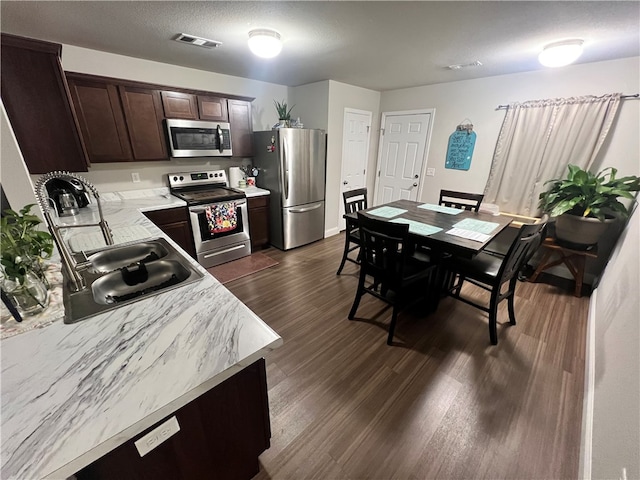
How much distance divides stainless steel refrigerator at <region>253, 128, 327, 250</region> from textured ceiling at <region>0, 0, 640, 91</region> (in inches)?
33.7

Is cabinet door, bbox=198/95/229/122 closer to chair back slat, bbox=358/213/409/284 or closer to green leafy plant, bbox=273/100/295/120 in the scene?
green leafy plant, bbox=273/100/295/120

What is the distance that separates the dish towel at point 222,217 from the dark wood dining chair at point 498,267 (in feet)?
8.12

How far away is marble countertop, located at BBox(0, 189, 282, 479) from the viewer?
23.3 inches

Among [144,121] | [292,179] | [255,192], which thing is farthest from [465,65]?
[144,121]

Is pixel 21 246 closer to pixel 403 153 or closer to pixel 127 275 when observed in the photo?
pixel 127 275

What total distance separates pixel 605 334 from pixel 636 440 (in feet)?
3.61

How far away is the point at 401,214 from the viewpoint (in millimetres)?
2574

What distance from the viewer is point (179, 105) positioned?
291cm

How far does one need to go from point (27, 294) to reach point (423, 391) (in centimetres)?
210

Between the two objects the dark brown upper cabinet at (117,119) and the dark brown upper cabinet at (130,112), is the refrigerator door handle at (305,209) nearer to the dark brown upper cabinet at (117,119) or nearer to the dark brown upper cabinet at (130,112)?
the dark brown upper cabinet at (130,112)

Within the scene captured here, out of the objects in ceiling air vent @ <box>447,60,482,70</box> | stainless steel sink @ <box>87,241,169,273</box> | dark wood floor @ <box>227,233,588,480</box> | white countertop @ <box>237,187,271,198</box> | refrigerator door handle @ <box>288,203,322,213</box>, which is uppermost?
ceiling air vent @ <box>447,60,482,70</box>

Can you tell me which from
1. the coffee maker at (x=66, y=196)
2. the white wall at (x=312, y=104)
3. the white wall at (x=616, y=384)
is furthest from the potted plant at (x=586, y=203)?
the coffee maker at (x=66, y=196)

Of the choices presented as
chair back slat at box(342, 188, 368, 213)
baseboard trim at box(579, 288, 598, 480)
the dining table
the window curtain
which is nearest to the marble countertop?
the dining table

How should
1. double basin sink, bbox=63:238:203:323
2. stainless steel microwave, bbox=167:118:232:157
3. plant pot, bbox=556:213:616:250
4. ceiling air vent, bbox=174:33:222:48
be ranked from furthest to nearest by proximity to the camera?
1. stainless steel microwave, bbox=167:118:232:157
2. plant pot, bbox=556:213:616:250
3. ceiling air vent, bbox=174:33:222:48
4. double basin sink, bbox=63:238:203:323
